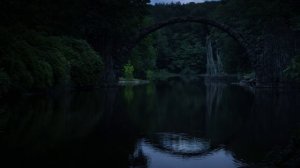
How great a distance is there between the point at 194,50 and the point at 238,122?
90772 mm

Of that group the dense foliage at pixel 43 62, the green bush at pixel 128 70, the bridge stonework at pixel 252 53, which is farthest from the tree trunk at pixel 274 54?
the green bush at pixel 128 70

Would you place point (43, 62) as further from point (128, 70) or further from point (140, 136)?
point (128, 70)

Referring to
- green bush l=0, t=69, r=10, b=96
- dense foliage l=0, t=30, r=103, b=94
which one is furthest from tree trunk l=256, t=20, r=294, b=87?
green bush l=0, t=69, r=10, b=96

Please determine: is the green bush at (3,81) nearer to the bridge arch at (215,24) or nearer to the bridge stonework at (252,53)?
the bridge stonework at (252,53)

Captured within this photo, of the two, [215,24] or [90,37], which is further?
[215,24]

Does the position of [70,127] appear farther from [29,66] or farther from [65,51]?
[65,51]

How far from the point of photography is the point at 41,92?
2848 centimetres

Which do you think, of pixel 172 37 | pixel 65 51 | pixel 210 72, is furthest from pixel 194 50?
pixel 65 51

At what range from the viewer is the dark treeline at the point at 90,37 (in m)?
A: 23.5

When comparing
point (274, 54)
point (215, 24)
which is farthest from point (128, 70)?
point (274, 54)

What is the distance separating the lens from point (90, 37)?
42.3 m

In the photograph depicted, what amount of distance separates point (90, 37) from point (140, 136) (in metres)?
30.4

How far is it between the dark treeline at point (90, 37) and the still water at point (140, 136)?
87.1 inches

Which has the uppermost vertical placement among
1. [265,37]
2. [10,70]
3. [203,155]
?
[265,37]
